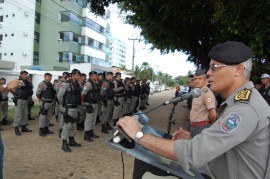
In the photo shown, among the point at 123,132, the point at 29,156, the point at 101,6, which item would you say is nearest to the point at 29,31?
the point at 101,6

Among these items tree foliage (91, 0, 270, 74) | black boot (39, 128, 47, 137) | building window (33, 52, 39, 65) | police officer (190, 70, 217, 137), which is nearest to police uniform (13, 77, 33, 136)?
black boot (39, 128, 47, 137)

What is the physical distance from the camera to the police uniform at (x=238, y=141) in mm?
1431

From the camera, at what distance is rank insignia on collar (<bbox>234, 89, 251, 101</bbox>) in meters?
1.53

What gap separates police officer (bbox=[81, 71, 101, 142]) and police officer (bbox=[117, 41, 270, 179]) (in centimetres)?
655

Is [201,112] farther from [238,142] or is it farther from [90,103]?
[90,103]

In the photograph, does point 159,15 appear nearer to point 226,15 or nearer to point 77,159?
point 226,15

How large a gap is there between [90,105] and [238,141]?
705 centimetres

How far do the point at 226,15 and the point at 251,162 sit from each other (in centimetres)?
553

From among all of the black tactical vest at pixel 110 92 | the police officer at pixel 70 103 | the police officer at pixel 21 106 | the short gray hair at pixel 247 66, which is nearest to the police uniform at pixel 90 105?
the police officer at pixel 70 103

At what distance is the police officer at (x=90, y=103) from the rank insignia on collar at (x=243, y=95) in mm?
6785

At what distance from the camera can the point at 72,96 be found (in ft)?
23.8

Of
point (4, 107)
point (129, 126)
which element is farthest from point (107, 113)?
point (129, 126)

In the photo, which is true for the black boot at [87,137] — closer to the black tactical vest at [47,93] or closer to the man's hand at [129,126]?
the black tactical vest at [47,93]

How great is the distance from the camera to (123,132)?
170 centimetres
